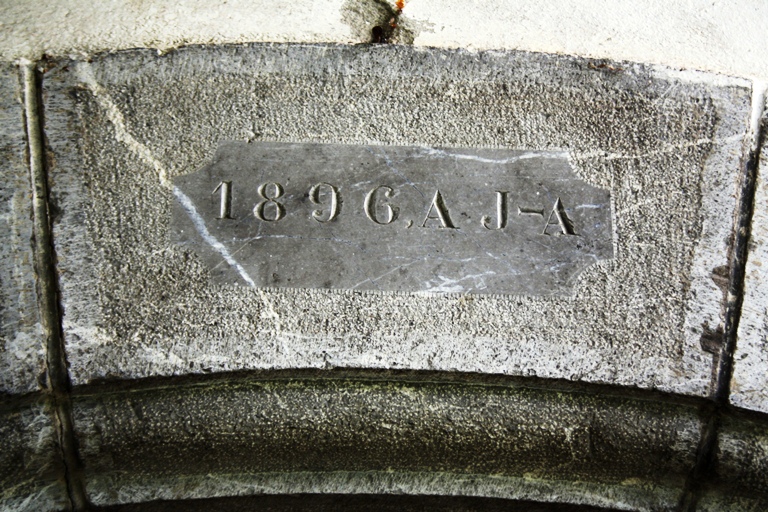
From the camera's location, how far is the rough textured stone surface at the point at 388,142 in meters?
1.31

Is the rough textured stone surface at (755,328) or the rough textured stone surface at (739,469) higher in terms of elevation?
the rough textured stone surface at (755,328)

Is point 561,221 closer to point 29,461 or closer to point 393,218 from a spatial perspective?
point 393,218

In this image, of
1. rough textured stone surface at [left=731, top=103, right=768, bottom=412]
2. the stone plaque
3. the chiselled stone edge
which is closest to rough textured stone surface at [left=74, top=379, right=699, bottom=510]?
the chiselled stone edge

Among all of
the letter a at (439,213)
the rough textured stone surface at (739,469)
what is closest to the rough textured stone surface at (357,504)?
the rough textured stone surface at (739,469)

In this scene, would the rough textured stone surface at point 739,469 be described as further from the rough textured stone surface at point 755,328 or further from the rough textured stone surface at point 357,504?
the rough textured stone surface at point 357,504

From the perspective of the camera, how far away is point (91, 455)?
4.48ft

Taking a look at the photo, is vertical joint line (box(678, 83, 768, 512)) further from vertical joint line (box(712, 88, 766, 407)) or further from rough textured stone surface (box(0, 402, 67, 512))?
rough textured stone surface (box(0, 402, 67, 512))

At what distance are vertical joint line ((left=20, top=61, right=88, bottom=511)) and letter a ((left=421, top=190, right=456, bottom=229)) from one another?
0.81 metres

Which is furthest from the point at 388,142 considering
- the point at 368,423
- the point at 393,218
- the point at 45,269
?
the point at 45,269

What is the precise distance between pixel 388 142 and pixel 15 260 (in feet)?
2.75

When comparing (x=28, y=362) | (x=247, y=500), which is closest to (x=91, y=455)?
(x=28, y=362)

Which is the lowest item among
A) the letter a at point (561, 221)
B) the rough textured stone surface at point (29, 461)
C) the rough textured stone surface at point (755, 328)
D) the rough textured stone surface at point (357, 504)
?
the rough textured stone surface at point (357, 504)

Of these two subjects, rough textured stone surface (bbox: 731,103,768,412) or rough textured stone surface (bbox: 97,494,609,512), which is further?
rough textured stone surface (bbox: 97,494,609,512)

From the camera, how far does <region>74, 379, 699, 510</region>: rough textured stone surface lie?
1338 millimetres
